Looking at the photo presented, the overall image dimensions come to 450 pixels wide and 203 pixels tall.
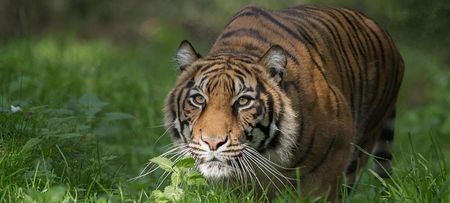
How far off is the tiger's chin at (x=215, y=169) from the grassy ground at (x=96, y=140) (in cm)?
8

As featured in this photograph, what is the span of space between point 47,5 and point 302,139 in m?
15.5

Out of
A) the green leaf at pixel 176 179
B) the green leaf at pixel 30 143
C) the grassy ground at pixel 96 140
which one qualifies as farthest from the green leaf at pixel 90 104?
the green leaf at pixel 176 179

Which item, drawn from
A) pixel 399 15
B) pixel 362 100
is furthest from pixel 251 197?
pixel 399 15

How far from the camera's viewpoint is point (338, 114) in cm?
554

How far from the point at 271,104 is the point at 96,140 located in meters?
1.18

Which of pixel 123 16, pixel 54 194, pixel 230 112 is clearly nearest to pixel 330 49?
pixel 230 112

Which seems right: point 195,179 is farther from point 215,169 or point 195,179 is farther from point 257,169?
point 257,169

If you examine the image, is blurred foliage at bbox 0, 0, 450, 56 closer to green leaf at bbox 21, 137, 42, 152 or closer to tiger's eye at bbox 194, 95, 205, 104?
tiger's eye at bbox 194, 95, 205, 104

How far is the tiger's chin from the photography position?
193 inches

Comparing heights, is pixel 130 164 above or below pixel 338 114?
below

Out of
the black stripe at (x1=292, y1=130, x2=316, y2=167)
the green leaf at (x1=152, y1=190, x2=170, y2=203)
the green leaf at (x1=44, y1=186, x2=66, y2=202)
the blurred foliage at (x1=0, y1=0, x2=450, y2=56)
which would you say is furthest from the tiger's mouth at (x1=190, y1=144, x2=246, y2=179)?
the blurred foliage at (x1=0, y1=0, x2=450, y2=56)

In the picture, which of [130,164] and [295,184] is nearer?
[295,184]

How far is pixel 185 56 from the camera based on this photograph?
17.8 feet

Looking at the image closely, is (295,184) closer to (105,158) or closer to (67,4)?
(105,158)
